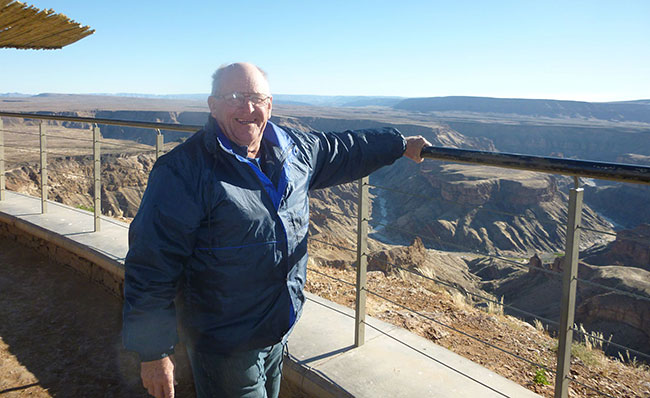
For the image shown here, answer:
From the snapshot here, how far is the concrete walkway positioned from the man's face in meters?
1.14

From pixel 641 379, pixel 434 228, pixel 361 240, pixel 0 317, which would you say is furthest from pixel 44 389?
pixel 434 228

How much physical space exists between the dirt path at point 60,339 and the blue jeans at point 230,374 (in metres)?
1.27

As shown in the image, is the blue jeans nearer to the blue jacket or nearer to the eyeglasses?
the blue jacket

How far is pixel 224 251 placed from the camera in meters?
1.43

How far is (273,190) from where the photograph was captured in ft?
4.97

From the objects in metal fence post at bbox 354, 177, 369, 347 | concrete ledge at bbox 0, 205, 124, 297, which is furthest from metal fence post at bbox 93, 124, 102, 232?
metal fence post at bbox 354, 177, 369, 347

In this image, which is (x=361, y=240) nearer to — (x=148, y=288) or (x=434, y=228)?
(x=148, y=288)

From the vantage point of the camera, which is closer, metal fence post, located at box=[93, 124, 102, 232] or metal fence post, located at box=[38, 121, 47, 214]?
metal fence post, located at box=[93, 124, 102, 232]

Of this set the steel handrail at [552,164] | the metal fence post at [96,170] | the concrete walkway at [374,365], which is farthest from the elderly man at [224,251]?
the metal fence post at [96,170]

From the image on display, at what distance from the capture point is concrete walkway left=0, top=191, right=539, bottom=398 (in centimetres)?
209

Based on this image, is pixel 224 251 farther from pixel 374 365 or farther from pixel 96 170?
pixel 96 170

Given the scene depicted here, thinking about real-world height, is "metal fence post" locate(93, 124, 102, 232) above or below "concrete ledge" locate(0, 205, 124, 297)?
above

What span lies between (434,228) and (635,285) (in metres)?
29.4

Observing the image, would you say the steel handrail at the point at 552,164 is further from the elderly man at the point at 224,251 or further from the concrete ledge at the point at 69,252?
the concrete ledge at the point at 69,252
